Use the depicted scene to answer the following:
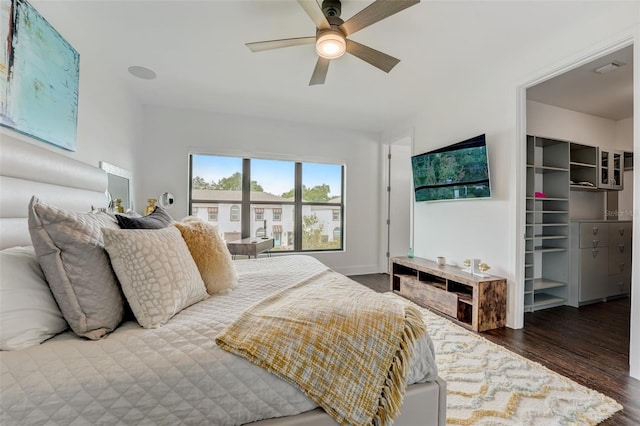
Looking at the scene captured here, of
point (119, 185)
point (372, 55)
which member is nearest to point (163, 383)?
point (372, 55)

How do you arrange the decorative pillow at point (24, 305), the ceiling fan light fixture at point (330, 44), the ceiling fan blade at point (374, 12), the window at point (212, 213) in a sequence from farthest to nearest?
the window at point (212, 213), the ceiling fan light fixture at point (330, 44), the ceiling fan blade at point (374, 12), the decorative pillow at point (24, 305)

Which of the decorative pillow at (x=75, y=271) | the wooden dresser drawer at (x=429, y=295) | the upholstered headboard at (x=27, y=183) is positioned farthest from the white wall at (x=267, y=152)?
the decorative pillow at (x=75, y=271)

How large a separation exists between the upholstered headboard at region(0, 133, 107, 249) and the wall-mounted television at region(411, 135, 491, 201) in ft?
11.3

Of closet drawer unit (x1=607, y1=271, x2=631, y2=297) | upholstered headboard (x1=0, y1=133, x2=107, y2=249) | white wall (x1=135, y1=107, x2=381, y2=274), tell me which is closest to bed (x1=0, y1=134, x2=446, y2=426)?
upholstered headboard (x1=0, y1=133, x2=107, y2=249)

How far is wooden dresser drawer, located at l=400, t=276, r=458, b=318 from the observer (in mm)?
2738

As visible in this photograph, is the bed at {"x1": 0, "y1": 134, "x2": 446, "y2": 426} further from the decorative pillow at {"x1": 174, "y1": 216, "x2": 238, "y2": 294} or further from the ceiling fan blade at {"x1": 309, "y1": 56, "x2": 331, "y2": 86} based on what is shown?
the ceiling fan blade at {"x1": 309, "y1": 56, "x2": 331, "y2": 86}

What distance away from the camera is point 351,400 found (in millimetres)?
876

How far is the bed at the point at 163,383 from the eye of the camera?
71cm

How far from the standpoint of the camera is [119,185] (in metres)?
3.05

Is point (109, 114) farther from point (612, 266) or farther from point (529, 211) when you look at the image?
point (612, 266)

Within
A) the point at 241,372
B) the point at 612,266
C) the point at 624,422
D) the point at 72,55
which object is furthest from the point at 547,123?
the point at 72,55

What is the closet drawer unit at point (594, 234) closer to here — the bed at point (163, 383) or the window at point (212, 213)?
the bed at point (163, 383)

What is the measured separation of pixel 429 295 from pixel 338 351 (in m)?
2.47

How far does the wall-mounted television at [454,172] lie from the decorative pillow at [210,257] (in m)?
2.62
